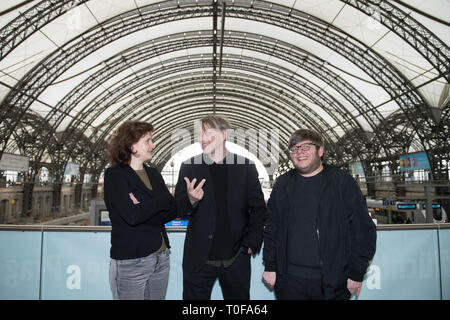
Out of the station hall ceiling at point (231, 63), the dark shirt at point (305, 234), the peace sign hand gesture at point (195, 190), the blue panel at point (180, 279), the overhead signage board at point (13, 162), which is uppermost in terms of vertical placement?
the station hall ceiling at point (231, 63)

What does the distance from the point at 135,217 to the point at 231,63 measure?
98.9ft

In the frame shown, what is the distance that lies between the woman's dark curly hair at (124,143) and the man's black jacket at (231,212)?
504mm

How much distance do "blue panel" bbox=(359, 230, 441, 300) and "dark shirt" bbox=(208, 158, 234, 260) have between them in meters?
2.11

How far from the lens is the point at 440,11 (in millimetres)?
15281

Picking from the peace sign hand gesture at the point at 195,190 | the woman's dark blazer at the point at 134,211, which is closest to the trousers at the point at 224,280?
the woman's dark blazer at the point at 134,211

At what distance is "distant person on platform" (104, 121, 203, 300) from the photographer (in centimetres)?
239

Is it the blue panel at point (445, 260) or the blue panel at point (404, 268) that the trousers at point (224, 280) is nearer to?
the blue panel at point (404, 268)

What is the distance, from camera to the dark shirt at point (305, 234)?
2.54 metres

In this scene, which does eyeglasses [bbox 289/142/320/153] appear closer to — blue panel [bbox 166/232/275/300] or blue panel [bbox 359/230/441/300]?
blue panel [bbox 166/232/275/300]

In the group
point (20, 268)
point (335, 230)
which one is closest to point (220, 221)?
point (335, 230)

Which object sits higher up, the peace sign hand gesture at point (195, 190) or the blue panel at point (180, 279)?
the peace sign hand gesture at point (195, 190)

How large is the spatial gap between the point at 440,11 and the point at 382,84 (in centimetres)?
803

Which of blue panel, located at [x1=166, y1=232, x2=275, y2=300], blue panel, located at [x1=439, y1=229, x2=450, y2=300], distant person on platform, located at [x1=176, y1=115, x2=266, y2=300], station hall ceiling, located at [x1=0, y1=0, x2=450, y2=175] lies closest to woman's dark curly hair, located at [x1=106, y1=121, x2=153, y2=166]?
distant person on platform, located at [x1=176, y1=115, x2=266, y2=300]

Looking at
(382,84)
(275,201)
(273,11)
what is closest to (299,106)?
(382,84)
